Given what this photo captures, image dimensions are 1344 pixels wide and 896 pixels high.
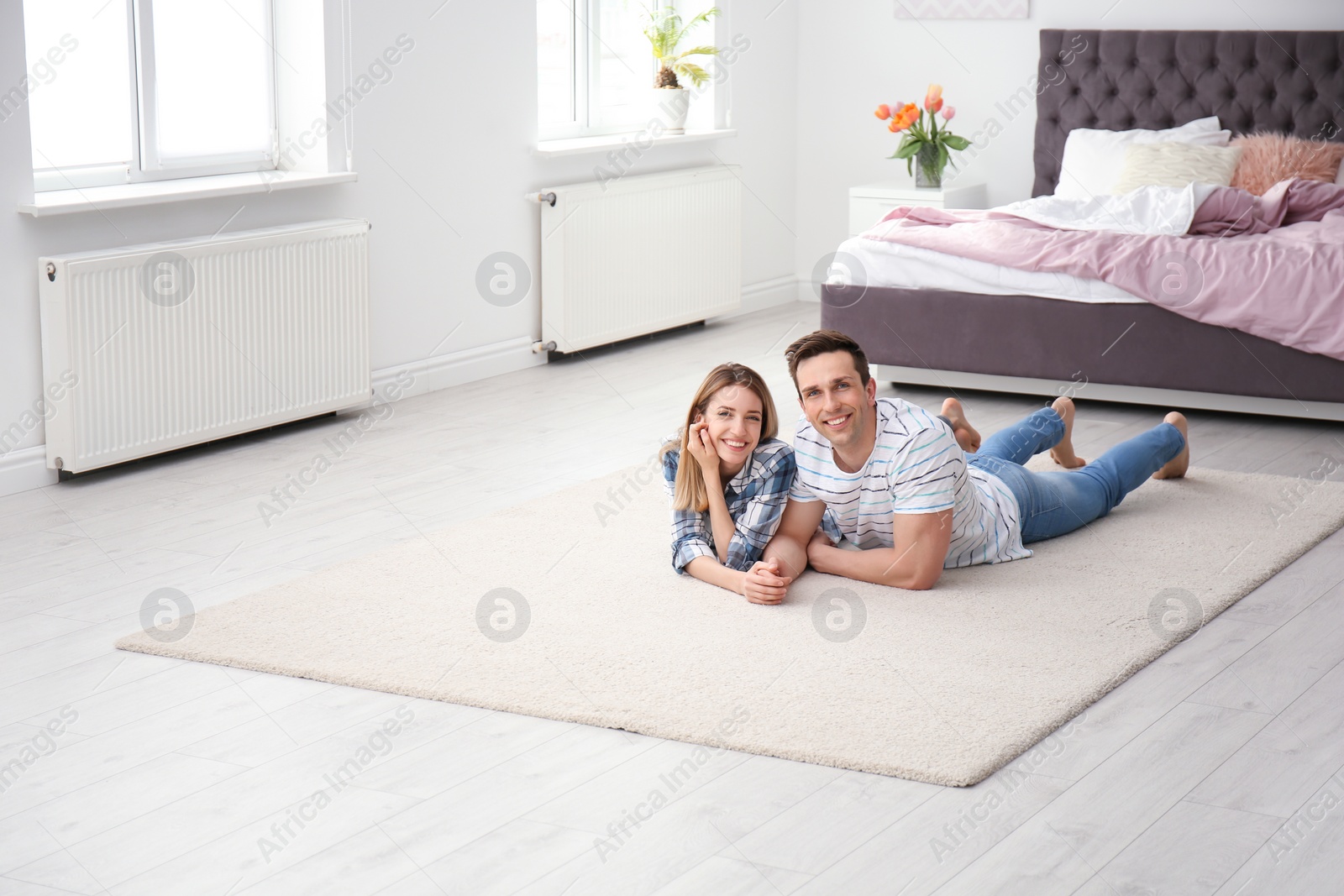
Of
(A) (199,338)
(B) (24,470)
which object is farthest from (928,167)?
(B) (24,470)

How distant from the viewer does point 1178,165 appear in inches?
214

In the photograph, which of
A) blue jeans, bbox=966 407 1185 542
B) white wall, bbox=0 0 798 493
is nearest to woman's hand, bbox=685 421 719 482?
blue jeans, bbox=966 407 1185 542

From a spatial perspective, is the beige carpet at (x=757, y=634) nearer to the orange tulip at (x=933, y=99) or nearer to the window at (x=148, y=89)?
the window at (x=148, y=89)

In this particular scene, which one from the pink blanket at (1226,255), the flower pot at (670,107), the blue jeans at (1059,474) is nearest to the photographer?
the blue jeans at (1059,474)

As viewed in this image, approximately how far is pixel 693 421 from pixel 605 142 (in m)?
2.83

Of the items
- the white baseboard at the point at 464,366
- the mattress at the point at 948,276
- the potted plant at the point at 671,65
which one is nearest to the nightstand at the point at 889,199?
the potted plant at the point at 671,65

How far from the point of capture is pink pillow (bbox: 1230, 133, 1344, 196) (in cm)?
537

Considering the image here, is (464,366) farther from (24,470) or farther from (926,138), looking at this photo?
(926,138)

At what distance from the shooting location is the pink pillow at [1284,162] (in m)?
5.37

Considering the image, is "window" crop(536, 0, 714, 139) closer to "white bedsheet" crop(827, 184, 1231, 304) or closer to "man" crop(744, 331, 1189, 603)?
"white bedsheet" crop(827, 184, 1231, 304)

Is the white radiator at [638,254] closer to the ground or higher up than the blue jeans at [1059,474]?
higher up

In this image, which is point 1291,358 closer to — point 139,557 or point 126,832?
point 139,557

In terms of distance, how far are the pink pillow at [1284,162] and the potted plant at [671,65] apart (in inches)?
79.8

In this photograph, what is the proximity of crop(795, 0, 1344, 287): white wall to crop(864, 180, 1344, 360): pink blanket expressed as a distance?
1446 millimetres
